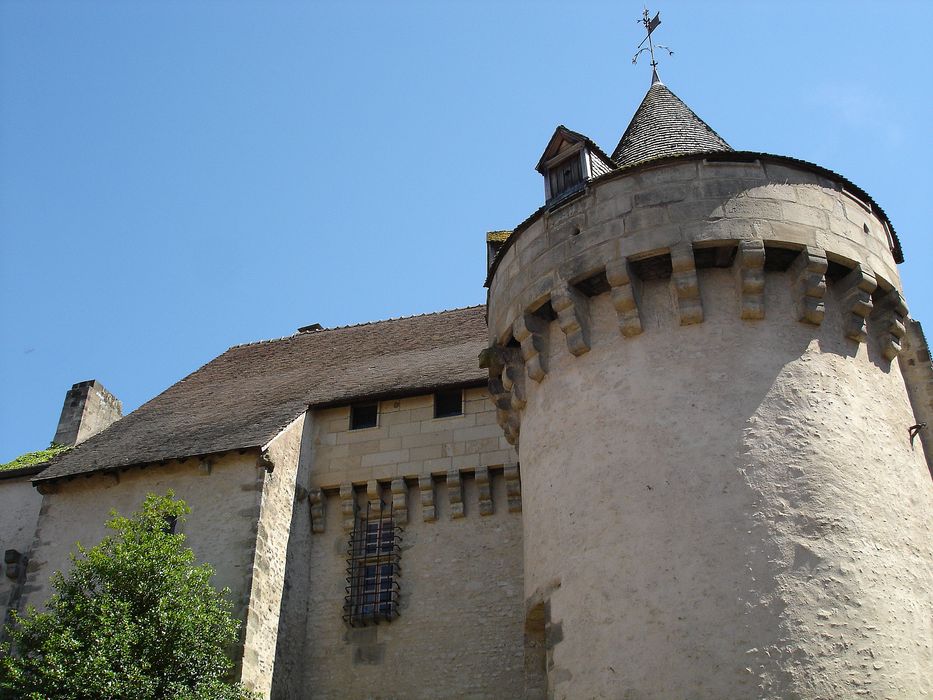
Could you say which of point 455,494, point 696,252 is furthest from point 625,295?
point 455,494

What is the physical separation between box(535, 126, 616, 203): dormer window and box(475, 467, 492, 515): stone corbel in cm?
460

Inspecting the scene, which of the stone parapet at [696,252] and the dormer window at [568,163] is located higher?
the dormer window at [568,163]

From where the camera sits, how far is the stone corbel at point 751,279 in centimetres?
960

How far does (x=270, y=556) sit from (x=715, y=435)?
287 inches

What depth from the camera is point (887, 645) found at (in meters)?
8.05

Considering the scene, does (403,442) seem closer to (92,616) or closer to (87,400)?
(92,616)

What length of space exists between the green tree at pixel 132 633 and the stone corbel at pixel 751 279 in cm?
717

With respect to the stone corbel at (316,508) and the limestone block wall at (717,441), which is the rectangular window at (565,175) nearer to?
the limestone block wall at (717,441)

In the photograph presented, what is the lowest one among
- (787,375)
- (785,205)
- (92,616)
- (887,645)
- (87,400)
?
(887,645)

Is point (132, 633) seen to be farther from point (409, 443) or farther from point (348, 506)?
point (409, 443)

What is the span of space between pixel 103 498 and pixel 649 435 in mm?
9410

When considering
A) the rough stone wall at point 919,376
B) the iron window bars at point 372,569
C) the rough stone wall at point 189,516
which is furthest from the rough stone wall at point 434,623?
the rough stone wall at point 919,376

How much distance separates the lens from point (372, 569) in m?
14.5

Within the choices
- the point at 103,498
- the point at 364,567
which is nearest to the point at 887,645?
the point at 364,567
